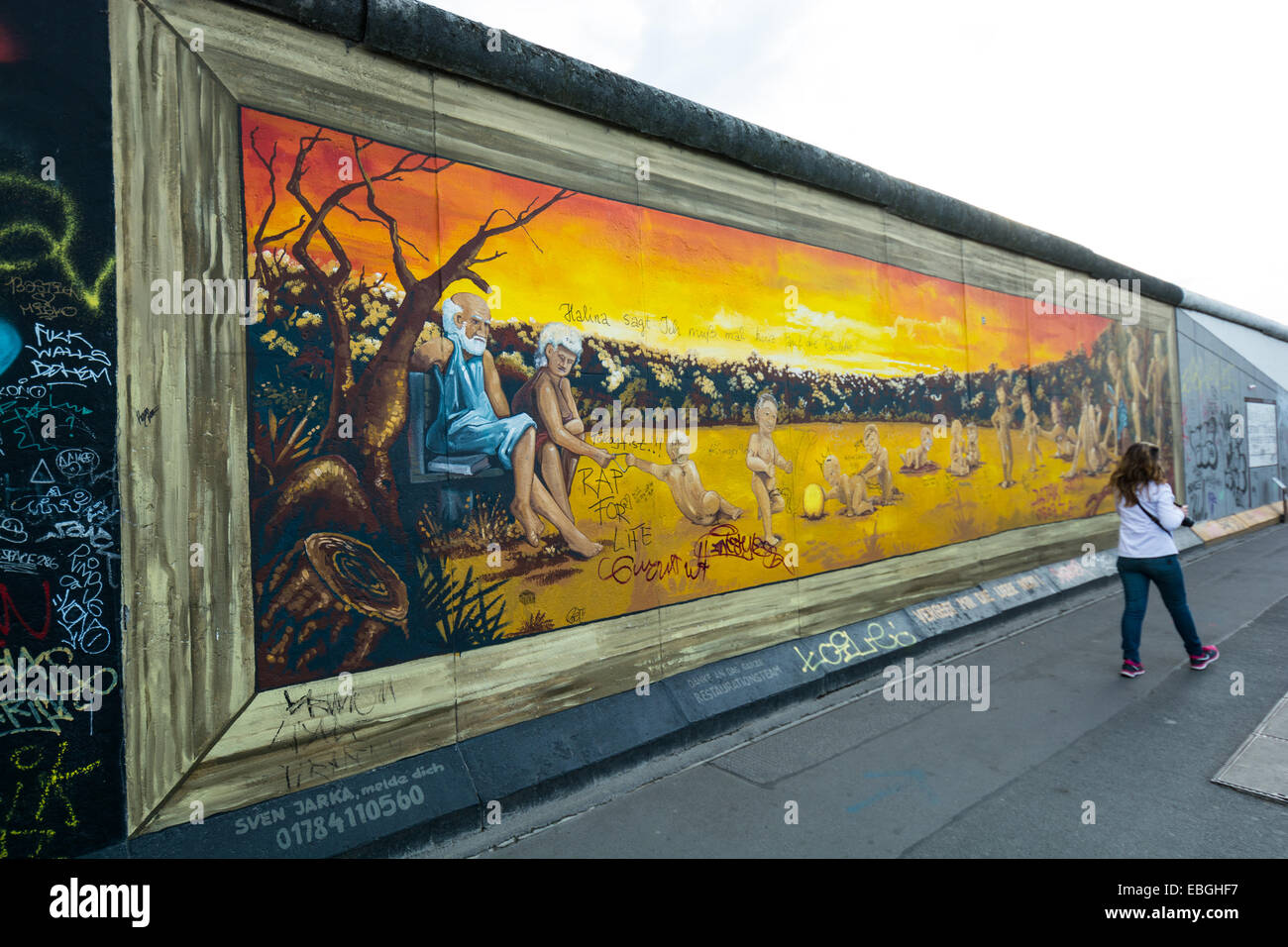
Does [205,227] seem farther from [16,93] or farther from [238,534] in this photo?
[238,534]

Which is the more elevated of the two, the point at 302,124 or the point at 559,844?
the point at 302,124

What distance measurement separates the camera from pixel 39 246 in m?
3.01

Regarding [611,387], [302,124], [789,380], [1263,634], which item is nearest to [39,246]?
[302,124]

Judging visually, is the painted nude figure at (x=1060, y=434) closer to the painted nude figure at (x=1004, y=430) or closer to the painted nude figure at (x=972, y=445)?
the painted nude figure at (x=1004, y=430)

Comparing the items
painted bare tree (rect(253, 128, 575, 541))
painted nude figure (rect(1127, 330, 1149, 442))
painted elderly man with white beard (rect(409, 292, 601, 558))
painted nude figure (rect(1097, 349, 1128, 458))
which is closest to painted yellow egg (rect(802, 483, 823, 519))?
painted elderly man with white beard (rect(409, 292, 601, 558))

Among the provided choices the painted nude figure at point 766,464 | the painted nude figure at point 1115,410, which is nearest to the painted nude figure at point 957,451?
the painted nude figure at point 766,464

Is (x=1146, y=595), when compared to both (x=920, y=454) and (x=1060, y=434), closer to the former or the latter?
(x=920, y=454)

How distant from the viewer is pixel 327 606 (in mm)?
3672

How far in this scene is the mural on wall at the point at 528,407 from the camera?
3.63 meters

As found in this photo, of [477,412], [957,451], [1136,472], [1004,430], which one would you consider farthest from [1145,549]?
[477,412]

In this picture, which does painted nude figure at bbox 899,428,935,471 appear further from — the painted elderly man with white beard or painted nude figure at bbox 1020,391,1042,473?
the painted elderly man with white beard

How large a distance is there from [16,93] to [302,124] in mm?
1145
